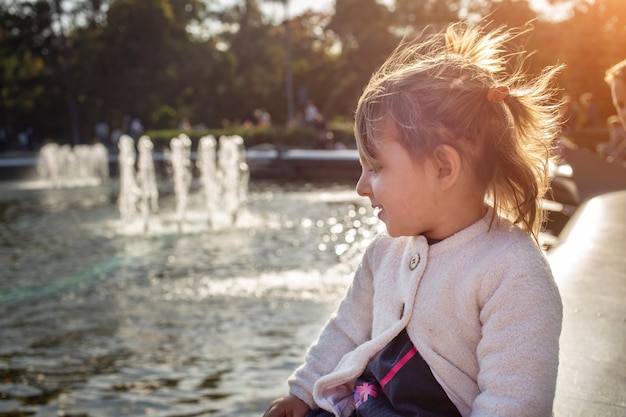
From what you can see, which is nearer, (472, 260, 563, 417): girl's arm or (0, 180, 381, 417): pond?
(472, 260, 563, 417): girl's arm

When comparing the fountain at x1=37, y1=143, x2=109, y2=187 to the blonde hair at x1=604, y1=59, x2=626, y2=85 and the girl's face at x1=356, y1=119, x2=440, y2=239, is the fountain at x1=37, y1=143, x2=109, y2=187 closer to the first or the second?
the blonde hair at x1=604, y1=59, x2=626, y2=85

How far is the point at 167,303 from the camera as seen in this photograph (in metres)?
5.85

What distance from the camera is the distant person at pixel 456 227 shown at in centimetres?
145

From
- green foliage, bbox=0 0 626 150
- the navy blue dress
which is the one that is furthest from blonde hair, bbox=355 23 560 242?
green foliage, bbox=0 0 626 150

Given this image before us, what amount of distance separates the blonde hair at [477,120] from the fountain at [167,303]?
2328 millimetres

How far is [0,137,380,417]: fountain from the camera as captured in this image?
156 inches

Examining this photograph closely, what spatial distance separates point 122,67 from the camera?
139 feet

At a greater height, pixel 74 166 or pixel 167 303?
pixel 74 166

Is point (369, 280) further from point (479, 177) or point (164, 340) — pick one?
point (164, 340)

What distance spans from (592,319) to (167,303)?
3.83m

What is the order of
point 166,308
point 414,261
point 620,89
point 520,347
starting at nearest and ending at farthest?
point 520,347 → point 414,261 → point 620,89 → point 166,308

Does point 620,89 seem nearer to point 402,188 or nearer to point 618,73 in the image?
point 618,73

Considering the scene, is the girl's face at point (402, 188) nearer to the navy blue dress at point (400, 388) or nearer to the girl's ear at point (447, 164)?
the girl's ear at point (447, 164)

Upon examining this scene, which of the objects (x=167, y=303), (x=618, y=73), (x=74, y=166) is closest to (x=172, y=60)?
(x=74, y=166)
